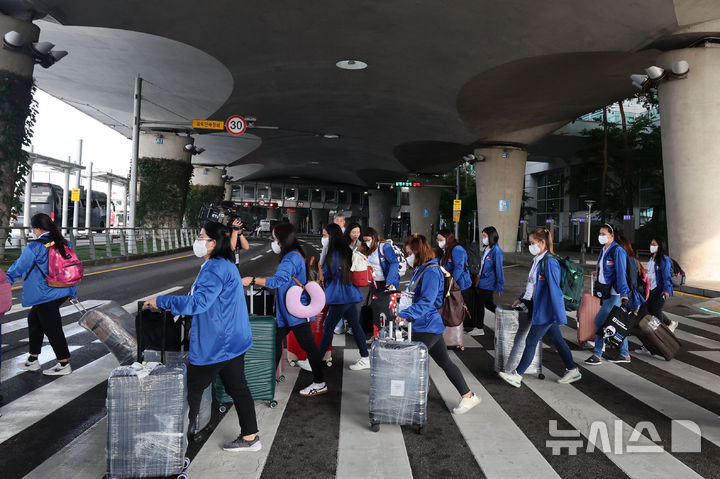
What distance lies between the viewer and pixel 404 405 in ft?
14.7

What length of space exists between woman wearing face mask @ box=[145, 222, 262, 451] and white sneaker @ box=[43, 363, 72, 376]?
3005 mm

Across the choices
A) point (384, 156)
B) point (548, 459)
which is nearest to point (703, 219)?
point (548, 459)

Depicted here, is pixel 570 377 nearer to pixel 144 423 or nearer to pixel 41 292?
pixel 144 423

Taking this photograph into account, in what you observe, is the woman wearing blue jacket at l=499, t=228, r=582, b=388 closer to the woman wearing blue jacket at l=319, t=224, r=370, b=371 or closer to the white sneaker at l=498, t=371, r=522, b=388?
the white sneaker at l=498, t=371, r=522, b=388

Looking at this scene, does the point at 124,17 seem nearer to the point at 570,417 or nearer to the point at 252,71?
the point at 252,71

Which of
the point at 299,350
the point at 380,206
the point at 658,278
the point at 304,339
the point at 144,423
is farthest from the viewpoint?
the point at 380,206

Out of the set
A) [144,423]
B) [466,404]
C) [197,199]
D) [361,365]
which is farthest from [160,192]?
[144,423]

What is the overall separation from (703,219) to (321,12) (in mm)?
13830

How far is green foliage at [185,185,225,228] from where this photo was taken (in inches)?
1889

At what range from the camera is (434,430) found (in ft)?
15.0

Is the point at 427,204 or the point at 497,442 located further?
the point at 427,204

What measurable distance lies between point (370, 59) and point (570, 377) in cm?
1691

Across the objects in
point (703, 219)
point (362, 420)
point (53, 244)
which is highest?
point (703, 219)

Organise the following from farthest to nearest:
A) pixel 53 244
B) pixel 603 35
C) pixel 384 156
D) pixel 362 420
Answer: pixel 384 156 < pixel 603 35 < pixel 53 244 < pixel 362 420
